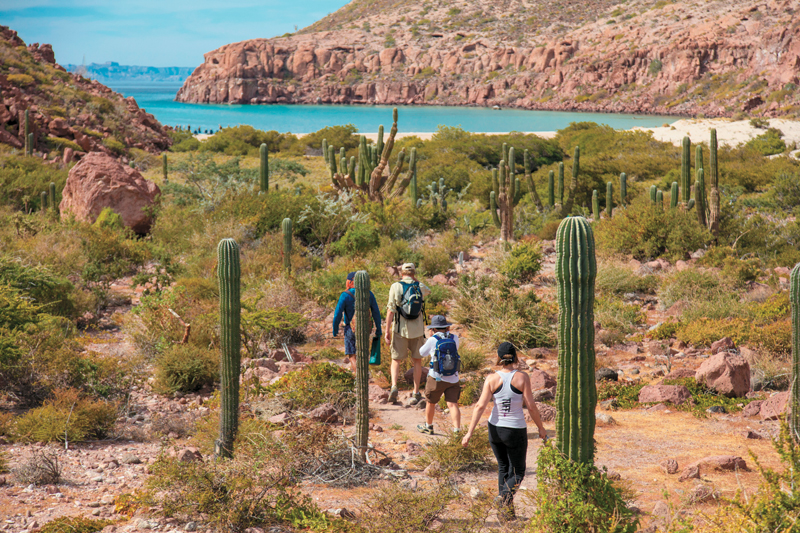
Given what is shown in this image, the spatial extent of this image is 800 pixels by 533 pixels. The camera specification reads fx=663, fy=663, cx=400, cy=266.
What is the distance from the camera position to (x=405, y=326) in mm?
7340

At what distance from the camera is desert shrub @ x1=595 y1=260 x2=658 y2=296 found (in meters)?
11.9

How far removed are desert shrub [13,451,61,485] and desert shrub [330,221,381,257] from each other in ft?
28.2

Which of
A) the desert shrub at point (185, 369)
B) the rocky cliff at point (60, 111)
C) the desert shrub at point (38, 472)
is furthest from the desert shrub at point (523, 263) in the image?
the rocky cliff at point (60, 111)

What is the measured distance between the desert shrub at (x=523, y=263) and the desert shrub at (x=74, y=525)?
27.9ft

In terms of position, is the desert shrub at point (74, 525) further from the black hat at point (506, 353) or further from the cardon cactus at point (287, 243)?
the cardon cactus at point (287, 243)

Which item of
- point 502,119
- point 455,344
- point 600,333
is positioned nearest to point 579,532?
point 455,344

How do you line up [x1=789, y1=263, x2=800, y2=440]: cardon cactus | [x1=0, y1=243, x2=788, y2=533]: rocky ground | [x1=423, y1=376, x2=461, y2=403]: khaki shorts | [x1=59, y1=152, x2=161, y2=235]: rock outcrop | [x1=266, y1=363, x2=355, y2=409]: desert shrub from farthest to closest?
1. [x1=59, y1=152, x2=161, y2=235]: rock outcrop
2. [x1=266, y1=363, x2=355, y2=409]: desert shrub
3. [x1=423, y1=376, x2=461, y2=403]: khaki shorts
4. [x1=789, y1=263, x2=800, y2=440]: cardon cactus
5. [x1=0, y1=243, x2=788, y2=533]: rocky ground

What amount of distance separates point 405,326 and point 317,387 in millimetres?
1161

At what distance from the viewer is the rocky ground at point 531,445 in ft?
16.2

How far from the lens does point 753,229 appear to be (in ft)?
45.8

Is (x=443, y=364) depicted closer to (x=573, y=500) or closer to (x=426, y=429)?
(x=426, y=429)

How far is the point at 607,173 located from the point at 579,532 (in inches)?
798

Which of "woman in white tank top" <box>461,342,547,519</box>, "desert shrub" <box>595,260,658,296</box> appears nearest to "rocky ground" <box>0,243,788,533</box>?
"woman in white tank top" <box>461,342,547,519</box>

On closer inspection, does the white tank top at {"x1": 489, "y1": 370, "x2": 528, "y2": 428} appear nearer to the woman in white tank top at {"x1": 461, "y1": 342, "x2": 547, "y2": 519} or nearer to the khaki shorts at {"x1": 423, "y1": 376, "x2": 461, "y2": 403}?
the woman in white tank top at {"x1": 461, "y1": 342, "x2": 547, "y2": 519}
